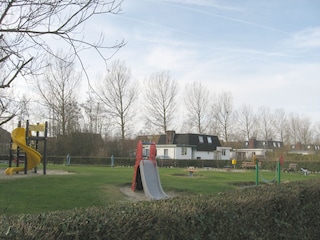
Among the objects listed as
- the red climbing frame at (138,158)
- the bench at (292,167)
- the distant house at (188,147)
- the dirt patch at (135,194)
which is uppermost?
the distant house at (188,147)

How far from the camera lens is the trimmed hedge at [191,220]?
307 cm

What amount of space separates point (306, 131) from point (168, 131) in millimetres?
39325

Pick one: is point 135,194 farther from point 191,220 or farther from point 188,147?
point 188,147

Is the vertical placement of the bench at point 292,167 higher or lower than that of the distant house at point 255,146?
lower

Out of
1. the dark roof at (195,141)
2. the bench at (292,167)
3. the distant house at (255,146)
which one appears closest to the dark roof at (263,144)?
the distant house at (255,146)

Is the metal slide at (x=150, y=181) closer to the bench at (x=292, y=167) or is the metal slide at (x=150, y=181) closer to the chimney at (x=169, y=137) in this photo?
the bench at (x=292, y=167)

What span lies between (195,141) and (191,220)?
181ft

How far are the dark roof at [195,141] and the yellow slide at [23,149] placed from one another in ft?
130

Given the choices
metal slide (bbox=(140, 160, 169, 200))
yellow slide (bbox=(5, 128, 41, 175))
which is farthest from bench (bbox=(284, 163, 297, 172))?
yellow slide (bbox=(5, 128, 41, 175))

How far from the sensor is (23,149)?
1836 centimetres

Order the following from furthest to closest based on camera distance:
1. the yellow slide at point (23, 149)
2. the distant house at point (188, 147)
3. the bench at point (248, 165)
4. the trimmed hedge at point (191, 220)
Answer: the distant house at point (188, 147) → the bench at point (248, 165) → the yellow slide at point (23, 149) → the trimmed hedge at point (191, 220)

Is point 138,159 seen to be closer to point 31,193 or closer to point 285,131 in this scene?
point 31,193

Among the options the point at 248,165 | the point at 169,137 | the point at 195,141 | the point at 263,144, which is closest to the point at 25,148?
the point at 248,165

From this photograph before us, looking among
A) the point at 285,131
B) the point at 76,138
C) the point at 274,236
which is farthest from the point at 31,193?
the point at 285,131
